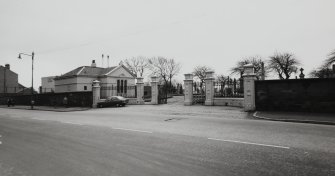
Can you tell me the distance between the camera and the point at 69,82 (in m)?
46.4

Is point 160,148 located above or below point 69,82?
below

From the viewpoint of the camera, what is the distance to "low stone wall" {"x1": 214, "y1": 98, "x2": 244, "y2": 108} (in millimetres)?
21092

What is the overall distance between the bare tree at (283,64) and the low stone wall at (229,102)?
41682 millimetres

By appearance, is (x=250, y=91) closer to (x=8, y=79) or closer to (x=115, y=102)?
(x=115, y=102)

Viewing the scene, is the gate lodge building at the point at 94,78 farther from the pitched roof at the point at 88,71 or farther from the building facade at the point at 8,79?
the building facade at the point at 8,79

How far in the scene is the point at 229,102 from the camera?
22.0m

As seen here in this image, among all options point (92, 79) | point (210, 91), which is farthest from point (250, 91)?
point (92, 79)

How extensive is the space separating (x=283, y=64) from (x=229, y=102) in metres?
42.8

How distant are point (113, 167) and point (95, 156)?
1166 mm

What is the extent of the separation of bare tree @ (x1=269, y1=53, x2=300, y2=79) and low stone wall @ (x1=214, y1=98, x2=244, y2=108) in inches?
1641

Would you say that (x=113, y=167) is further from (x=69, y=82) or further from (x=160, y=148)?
(x=69, y=82)

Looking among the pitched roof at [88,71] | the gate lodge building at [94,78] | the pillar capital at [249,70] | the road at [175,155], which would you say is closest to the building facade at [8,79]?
the gate lodge building at [94,78]

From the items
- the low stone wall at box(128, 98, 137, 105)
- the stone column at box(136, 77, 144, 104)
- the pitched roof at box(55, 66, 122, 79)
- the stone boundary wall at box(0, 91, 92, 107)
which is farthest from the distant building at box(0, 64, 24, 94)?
the stone column at box(136, 77, 144, 104)

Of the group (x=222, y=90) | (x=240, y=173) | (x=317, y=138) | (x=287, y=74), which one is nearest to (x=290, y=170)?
(x=240, y=173)
